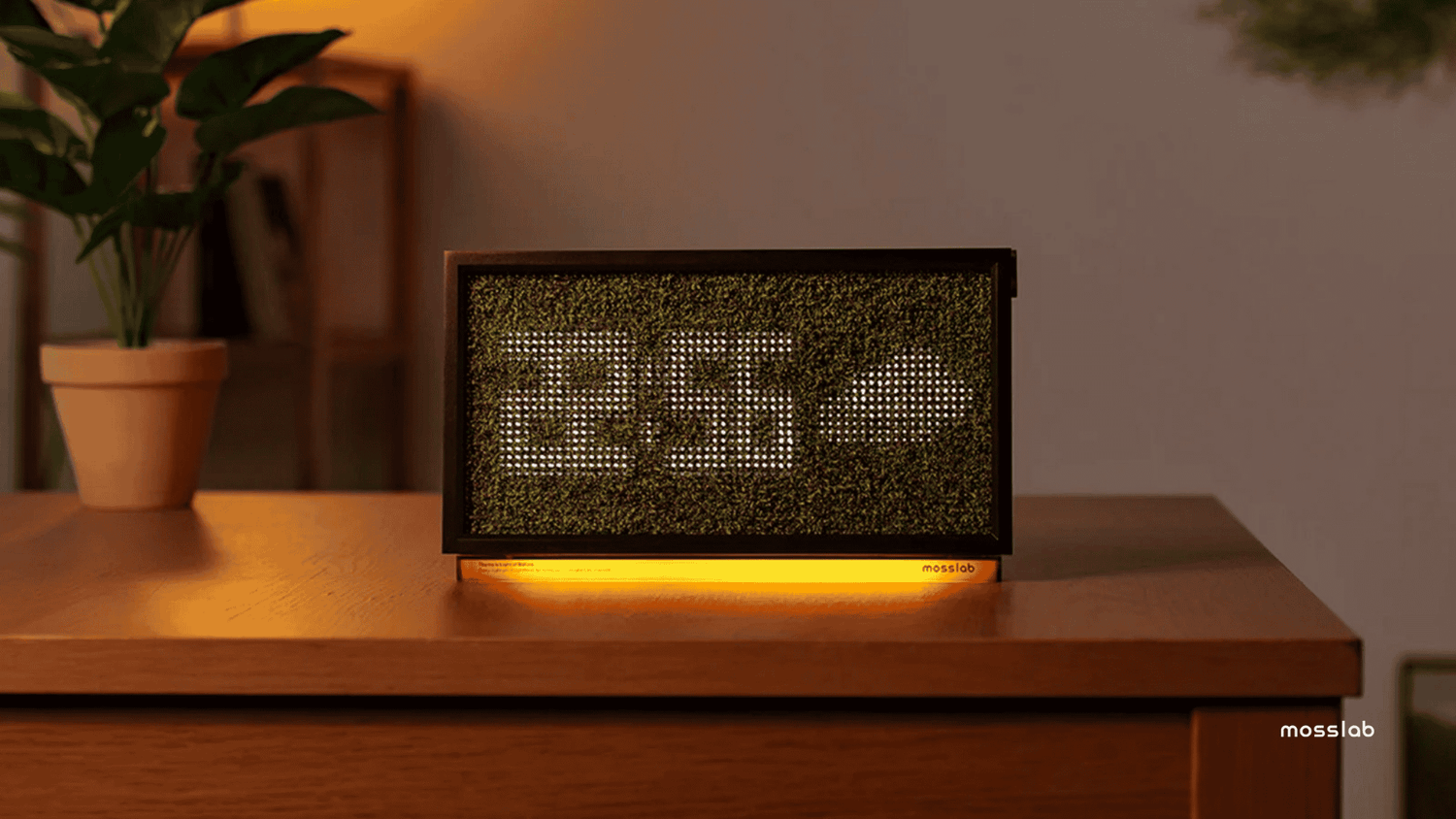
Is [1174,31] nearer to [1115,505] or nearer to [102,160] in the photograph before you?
[1115,505]

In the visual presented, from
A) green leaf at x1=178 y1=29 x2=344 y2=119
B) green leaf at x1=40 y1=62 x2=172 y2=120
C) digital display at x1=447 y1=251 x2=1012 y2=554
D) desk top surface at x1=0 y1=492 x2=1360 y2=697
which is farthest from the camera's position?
green leaf at x1=178 y1=29 x2=344 y2=119

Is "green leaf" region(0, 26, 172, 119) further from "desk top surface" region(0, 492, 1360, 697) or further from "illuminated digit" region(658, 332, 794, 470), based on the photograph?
"illuminated digit" region(658, 332, 794, 470)

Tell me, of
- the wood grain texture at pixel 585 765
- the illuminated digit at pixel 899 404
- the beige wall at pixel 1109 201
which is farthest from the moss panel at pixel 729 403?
the beige wall at pixel 1109 201

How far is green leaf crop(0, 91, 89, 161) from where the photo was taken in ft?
2.93

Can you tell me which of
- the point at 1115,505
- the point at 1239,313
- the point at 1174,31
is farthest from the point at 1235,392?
the point at 1115,505

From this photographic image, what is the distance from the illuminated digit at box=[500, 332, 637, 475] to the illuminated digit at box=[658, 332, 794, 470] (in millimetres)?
26

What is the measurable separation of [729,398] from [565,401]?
9 cm

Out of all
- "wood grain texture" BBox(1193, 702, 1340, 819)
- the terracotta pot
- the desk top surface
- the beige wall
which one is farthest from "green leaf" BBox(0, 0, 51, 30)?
the beige wall

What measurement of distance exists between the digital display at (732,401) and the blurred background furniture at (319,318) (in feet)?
5.44

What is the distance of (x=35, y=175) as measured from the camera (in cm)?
90

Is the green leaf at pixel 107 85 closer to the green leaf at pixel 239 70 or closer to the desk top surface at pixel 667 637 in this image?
the green leaf at pixel 239 70

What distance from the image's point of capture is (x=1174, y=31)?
232 centimetres

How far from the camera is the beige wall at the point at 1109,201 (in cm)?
229

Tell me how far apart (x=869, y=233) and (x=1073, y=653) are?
189 cm
